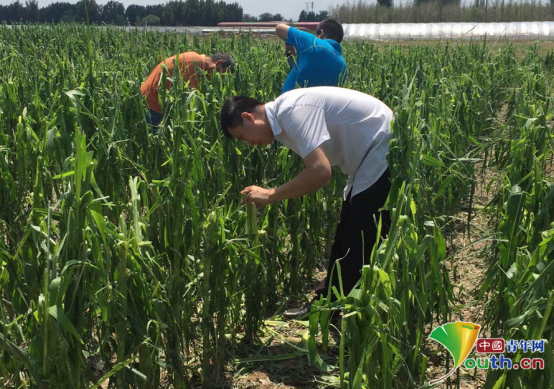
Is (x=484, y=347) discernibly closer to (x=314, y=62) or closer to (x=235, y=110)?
(x=235, y=110)

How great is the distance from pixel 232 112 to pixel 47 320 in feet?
3.89

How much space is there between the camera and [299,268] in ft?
11.2

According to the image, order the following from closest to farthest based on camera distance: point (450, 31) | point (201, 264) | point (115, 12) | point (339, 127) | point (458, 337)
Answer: point (458, 337)
point (201, 264)
point (339, 127)
point (115, 12)
point (450, 31)

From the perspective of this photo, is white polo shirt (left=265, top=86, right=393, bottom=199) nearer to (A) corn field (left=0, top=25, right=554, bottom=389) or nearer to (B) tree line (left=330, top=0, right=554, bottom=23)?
(A) corn field (left=0, top=25, right=554, bottom=389)

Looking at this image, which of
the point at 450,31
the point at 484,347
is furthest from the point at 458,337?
the point at 450,31

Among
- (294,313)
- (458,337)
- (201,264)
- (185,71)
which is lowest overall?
(294,313)

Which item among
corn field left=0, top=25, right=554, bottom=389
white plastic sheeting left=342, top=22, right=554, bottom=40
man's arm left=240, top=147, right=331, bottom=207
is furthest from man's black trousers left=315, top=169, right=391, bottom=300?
white plastic sheeting left=342, top=22, right=554, bottom=40

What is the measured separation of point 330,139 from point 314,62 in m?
1.52

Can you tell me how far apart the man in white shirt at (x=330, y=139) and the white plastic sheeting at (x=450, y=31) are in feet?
77.1

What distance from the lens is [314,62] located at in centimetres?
406

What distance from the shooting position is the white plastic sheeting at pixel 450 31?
27.0m

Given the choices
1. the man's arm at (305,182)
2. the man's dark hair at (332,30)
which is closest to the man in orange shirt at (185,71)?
the man's dark hair at (332,30)

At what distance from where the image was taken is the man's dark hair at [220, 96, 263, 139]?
253 cm

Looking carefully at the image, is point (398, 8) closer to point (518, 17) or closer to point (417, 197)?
point (518, 17)
